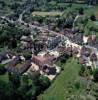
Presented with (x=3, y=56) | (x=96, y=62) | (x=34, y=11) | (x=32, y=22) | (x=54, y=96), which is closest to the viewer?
(x=54, y=96)

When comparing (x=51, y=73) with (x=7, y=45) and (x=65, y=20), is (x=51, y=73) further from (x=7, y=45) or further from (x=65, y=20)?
(x=65, y=20)

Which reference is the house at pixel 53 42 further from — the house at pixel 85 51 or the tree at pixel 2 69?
the tree at pixel 2 69

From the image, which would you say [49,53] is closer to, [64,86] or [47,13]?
[64,86]

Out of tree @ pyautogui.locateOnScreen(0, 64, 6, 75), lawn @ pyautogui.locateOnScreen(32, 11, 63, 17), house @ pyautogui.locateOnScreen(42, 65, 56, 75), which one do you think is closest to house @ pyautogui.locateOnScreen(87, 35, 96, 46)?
house @ pyautogui.locateOnScreen(42, 65, 56, 75)

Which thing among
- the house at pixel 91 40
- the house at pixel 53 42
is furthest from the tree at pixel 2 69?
the house at pixel 91 40

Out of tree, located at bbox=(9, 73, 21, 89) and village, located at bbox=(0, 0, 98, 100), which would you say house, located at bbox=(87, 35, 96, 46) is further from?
tree, located at bbox=(9, 73, 21, 89)

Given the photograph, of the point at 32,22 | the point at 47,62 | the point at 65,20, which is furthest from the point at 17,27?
the point at 47,62

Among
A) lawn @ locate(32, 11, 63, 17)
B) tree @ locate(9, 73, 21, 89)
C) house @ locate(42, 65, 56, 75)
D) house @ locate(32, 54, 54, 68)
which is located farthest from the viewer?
lawn @ locate(32, 11, 63, 17)

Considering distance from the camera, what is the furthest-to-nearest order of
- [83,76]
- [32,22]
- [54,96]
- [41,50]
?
[32,22], [41,50], [83,76], [54,96]
